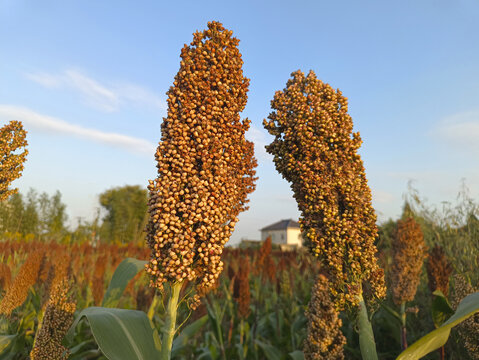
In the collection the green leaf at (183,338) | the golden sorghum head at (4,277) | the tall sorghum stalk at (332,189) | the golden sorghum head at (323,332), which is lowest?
the green leaf at (183,338)

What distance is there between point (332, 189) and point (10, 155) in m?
4.08

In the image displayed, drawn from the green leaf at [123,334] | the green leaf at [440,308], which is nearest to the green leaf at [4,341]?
the green leaf at [123,334]

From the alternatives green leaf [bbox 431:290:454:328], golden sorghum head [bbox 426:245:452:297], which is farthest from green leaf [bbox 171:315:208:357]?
golden sorghum head [bbox 426:245:452:297]

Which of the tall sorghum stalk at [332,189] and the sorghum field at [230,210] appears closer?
the sorghum field at [230,210]

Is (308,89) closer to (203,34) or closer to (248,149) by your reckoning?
(248,149)

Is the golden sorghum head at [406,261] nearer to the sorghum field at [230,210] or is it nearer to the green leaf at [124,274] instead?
the sorghum field at [230,210]

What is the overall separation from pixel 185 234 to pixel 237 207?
1.96ft

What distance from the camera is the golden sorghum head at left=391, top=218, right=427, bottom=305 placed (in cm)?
443

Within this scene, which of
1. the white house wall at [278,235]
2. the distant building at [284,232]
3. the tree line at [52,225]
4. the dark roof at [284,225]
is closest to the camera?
the tree line at [52,225]

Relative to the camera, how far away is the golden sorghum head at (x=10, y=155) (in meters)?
4.15

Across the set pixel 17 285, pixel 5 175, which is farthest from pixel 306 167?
pixel 5 175

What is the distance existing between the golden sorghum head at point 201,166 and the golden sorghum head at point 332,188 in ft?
1.40

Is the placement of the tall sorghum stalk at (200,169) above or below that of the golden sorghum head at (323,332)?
above

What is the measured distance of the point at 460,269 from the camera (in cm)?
500
